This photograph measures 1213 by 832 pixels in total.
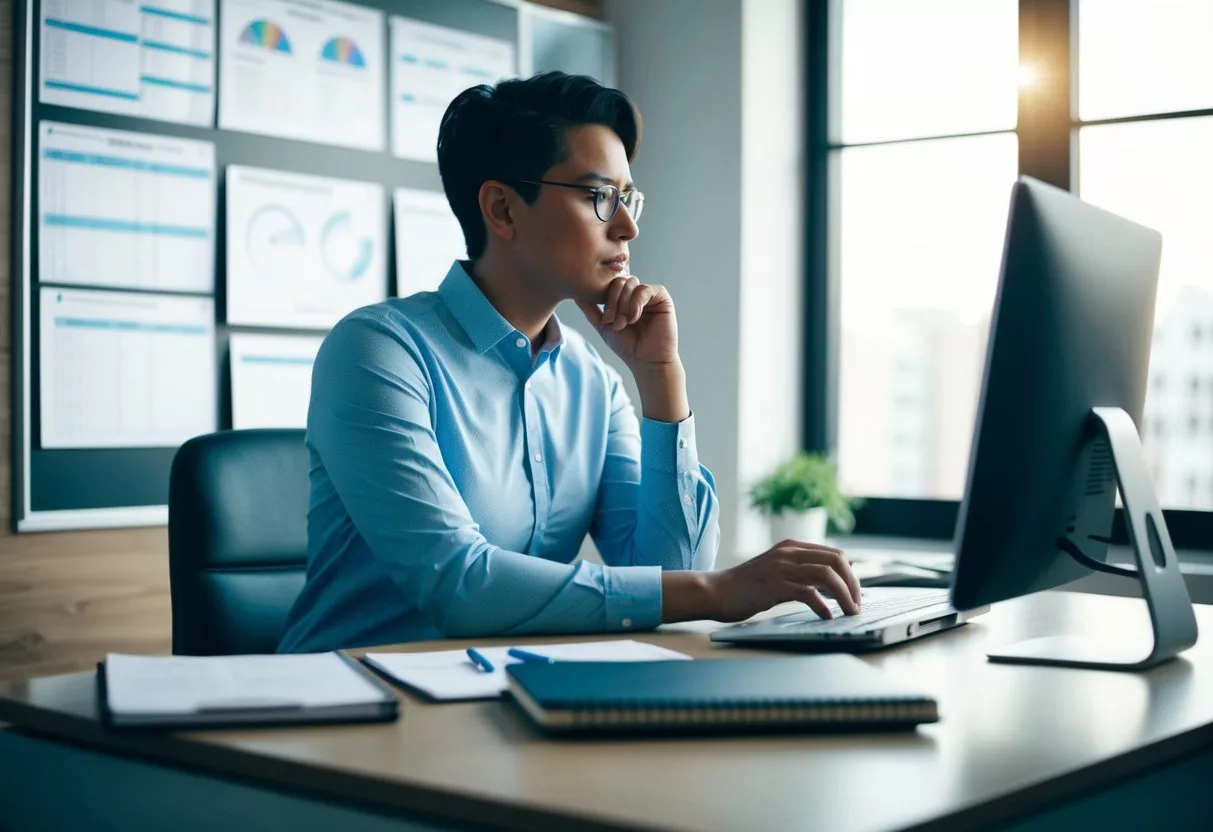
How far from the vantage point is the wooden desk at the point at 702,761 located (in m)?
0.71

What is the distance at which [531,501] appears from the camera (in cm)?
168

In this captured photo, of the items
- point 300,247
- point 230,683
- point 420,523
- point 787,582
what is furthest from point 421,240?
point 230,683

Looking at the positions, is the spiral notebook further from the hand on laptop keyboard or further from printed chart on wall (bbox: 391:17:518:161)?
printed chart on wall (bbox: 391:17:518:161)

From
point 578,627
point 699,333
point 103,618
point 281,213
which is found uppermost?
point 281,213

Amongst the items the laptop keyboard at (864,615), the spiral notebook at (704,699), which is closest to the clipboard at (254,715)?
the spiral notebook at (704,699)

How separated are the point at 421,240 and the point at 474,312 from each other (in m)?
1.42

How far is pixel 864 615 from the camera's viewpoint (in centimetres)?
135

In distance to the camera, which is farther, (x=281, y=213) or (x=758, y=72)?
(x=758, y=72)

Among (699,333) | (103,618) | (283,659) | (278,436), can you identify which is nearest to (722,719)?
(283,659)

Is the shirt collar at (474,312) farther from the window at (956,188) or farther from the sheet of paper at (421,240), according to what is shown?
the window at (956,188)

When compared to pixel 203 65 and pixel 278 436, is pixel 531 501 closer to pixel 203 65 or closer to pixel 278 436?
pixel 278 436

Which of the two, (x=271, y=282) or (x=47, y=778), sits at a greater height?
(x=271, y=282)

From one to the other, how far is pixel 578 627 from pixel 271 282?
1.65m

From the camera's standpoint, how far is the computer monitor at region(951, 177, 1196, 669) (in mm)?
1097
